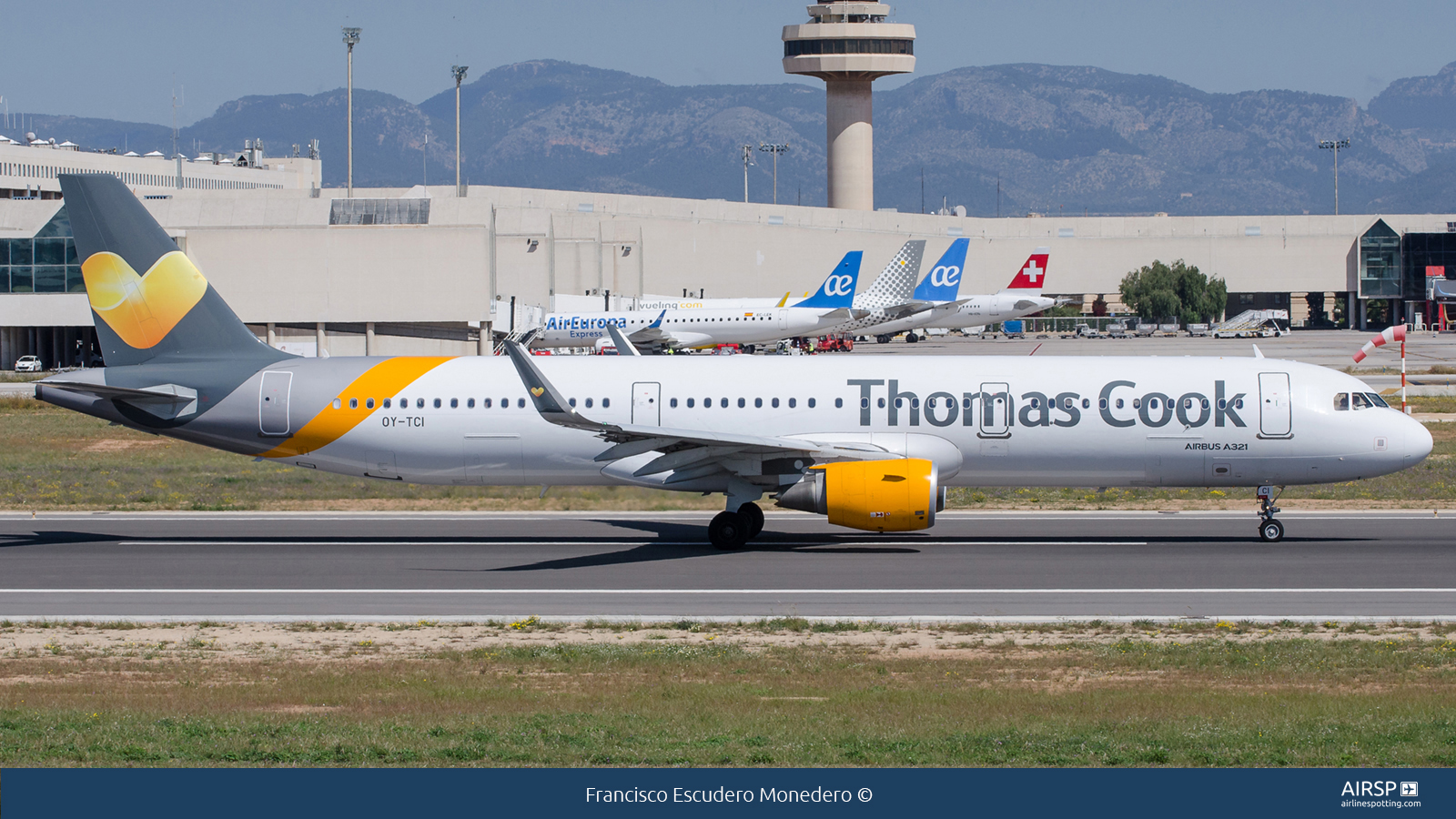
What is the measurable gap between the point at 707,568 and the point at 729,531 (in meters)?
1.91

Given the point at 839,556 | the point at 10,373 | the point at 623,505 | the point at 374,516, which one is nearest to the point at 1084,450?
the point at 839,556

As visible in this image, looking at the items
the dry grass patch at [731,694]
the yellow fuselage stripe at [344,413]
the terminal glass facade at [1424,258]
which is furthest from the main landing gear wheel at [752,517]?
the terminal glass facade at [1424,258]

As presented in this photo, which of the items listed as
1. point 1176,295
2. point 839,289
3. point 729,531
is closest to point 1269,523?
point 729,531

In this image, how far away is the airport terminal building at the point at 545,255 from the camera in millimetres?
96000

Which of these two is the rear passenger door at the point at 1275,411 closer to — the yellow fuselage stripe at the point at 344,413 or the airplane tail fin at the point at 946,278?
the yellow fuselage stripe at the point at 344,413

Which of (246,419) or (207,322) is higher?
(207,322)

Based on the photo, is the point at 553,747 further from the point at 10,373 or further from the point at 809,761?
the point at 10,373

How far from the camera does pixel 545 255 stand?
387 ft

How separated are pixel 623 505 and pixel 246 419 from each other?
308 inches

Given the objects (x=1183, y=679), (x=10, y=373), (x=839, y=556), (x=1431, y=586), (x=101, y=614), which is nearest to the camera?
(x=1183, y=679)

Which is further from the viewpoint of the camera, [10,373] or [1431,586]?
[10,373]

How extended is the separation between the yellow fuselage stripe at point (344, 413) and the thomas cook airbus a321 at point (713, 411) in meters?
0.04

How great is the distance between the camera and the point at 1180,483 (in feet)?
92.2

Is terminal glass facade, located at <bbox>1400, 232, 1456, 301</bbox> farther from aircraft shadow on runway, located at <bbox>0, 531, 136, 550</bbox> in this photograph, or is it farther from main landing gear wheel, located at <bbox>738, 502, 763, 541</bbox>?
aircraft shadow on runway, located at <bbox>0, 531, 136, 550</bbox>
